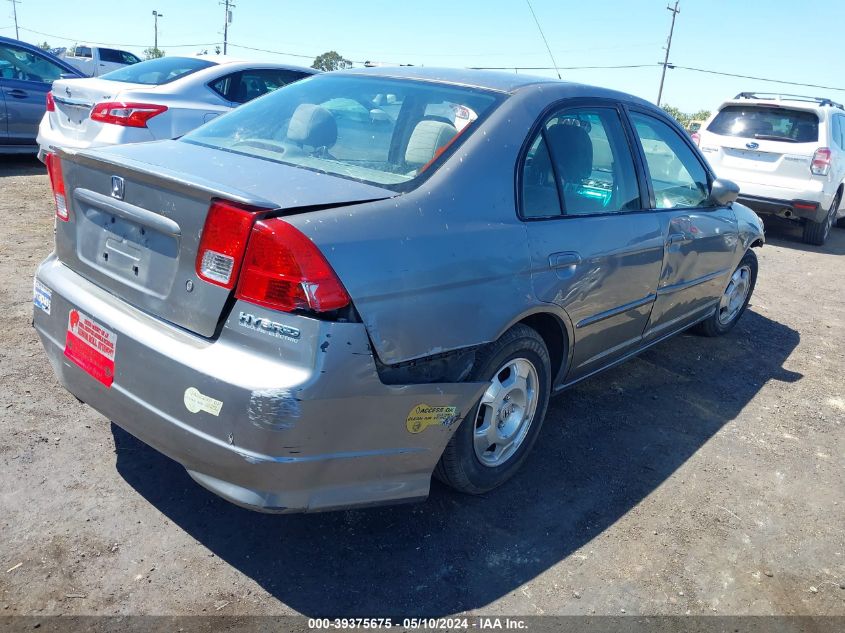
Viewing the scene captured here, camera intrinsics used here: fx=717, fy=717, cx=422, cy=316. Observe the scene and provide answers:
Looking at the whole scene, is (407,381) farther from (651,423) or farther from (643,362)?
(643,362)

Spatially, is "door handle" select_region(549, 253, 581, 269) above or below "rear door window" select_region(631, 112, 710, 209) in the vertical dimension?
below

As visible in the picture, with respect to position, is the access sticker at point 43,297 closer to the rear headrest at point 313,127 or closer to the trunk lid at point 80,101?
the rear headrest at point 313,127

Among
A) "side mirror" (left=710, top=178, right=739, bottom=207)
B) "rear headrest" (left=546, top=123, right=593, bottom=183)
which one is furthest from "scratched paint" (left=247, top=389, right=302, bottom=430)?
"side mirror" (left=710, top=178, right=739, bottom=207)

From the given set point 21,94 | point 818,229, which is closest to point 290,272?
point 21,94

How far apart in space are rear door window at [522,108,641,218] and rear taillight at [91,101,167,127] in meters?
4.44

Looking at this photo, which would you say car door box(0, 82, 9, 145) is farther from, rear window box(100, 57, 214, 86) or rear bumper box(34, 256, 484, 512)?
rear bumper box(34, 256, 484, 512)

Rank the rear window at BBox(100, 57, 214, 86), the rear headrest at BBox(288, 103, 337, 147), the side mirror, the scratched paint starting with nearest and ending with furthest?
the scratched paint → the rear headrest at BBox(288, 103, 337, 147) → the side mirror → the rear window at BBox(100, 57, 214, 86)

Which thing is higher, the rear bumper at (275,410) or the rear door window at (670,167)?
the rear door window at (670,167)

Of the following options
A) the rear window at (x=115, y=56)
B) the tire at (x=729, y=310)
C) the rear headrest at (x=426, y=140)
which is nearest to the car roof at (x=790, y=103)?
the tire at (x=729, y=310)

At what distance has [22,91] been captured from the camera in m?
9.14

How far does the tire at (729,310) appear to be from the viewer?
17.4 feet

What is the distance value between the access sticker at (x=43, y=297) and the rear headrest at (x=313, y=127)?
3.73 ft

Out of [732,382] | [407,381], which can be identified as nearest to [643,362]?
[732,382]

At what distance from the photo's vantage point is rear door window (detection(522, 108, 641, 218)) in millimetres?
3023
